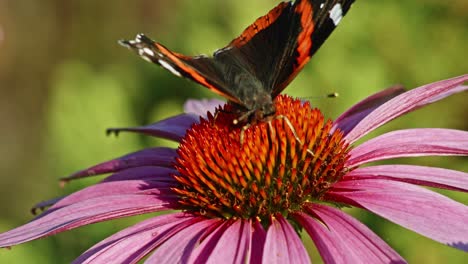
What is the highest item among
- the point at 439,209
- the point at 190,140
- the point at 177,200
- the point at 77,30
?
the point at 77,30

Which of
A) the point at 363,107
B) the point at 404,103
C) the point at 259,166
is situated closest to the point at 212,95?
the point at 363,107

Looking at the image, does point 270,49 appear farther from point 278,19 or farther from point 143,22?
point 143,22

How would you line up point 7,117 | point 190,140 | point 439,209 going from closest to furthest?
1. point 439,209
2. point 190,140
3. point 7,117

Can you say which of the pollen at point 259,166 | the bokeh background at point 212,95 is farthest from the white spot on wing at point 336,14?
the bokeh background at point 212,95

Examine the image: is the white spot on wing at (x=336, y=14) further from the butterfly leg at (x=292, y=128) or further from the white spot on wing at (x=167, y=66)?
the white spot on wing at (x=167, y=66)

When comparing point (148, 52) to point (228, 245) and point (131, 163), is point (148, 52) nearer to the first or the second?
point (228, 245)

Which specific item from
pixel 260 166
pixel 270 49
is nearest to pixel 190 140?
pixel 260 166
